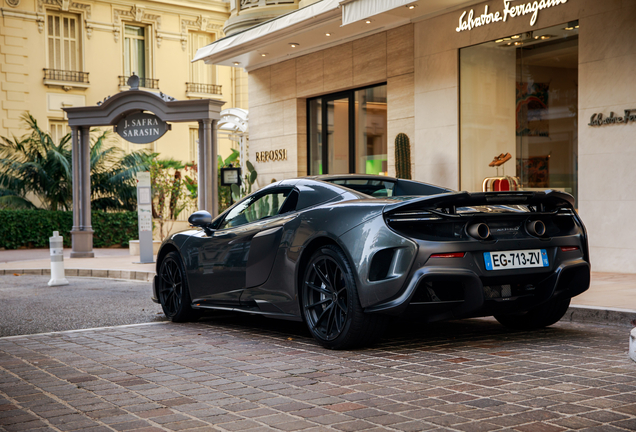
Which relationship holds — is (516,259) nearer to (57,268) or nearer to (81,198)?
(57,268)

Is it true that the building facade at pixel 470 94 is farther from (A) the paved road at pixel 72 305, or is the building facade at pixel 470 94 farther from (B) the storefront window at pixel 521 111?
(A) the paved road at pixel 72 305

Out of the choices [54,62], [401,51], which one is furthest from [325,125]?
[54,62]

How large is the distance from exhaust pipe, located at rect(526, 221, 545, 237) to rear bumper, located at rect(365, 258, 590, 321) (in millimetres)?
253

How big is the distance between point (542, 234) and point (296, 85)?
12868 millimetres

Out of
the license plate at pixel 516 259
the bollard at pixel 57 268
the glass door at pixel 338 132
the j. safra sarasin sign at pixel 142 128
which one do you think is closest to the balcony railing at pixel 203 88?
the j. safra sarasin sign at pixel 142 128

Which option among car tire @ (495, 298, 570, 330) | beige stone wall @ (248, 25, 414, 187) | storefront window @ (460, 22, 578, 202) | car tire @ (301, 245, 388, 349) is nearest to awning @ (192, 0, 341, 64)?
beige stone wall @ (248, 25, 414, 187)

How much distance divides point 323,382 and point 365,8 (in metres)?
8.87

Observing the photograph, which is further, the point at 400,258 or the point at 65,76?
the point at 65,76

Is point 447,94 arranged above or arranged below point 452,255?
above

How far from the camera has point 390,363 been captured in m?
4.51

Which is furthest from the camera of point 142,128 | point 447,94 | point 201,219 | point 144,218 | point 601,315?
point 142,128

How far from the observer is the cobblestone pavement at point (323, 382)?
10.8 feet

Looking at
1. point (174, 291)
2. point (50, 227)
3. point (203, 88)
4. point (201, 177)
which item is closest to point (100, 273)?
A: point (201, 177)

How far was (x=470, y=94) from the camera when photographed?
41.3ft
